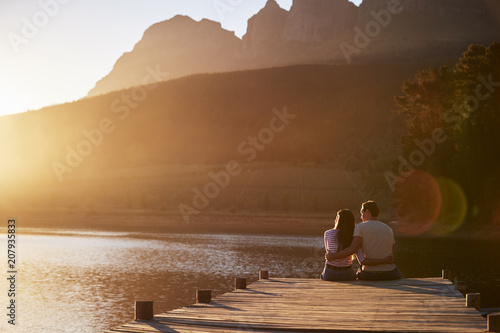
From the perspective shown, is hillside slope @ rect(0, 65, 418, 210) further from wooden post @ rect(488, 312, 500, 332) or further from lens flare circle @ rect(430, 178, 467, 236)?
wooden post @ rect(488, 312, 500, 332)

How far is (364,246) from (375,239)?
336 millimetres

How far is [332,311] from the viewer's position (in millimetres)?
12570

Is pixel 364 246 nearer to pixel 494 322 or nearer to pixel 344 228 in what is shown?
pixel 344 228

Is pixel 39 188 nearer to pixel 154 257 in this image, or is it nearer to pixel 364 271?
pixel 154 257

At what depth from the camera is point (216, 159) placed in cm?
14800

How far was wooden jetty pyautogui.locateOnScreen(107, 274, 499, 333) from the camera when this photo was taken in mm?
11008

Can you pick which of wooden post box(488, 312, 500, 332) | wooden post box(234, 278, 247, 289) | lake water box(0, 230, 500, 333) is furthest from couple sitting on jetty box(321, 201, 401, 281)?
lake water box(0, 230, 500, 333)

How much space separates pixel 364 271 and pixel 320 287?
1223 millimetres

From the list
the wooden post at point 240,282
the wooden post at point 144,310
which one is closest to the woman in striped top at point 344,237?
the wooden post at point 240,282

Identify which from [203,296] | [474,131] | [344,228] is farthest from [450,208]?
[203,296]

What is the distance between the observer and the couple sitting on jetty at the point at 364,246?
619 inches

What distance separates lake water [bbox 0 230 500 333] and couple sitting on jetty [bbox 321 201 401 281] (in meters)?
8.69

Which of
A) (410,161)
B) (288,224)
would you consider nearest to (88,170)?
(288,224)

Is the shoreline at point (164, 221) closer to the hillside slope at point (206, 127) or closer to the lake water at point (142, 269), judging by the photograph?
the lake water at point (142, 269)
